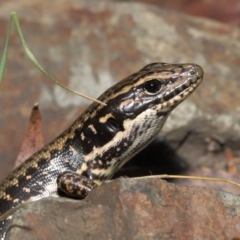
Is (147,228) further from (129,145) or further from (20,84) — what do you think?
(20,84)

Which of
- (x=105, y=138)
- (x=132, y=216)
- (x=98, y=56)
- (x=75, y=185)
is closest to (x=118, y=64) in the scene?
Result: (x=98, y=56)

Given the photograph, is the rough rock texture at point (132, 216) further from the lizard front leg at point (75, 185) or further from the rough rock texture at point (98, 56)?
the rough rock texture at point (98, 56)

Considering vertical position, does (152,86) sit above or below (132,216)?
above

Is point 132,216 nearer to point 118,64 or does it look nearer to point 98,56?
point 118,64

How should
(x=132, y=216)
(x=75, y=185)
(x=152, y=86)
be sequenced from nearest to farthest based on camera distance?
1. (x=132, y=216)
2. (x=75, y=185)
3. (x=152, y=86)

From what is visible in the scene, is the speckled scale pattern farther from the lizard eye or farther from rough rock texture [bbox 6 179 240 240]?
rough rock texture [bbox 6 179 240 240]

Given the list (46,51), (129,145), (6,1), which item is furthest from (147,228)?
(6,1)

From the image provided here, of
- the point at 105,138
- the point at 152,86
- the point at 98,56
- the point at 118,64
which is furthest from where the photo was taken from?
the point at 98,56
